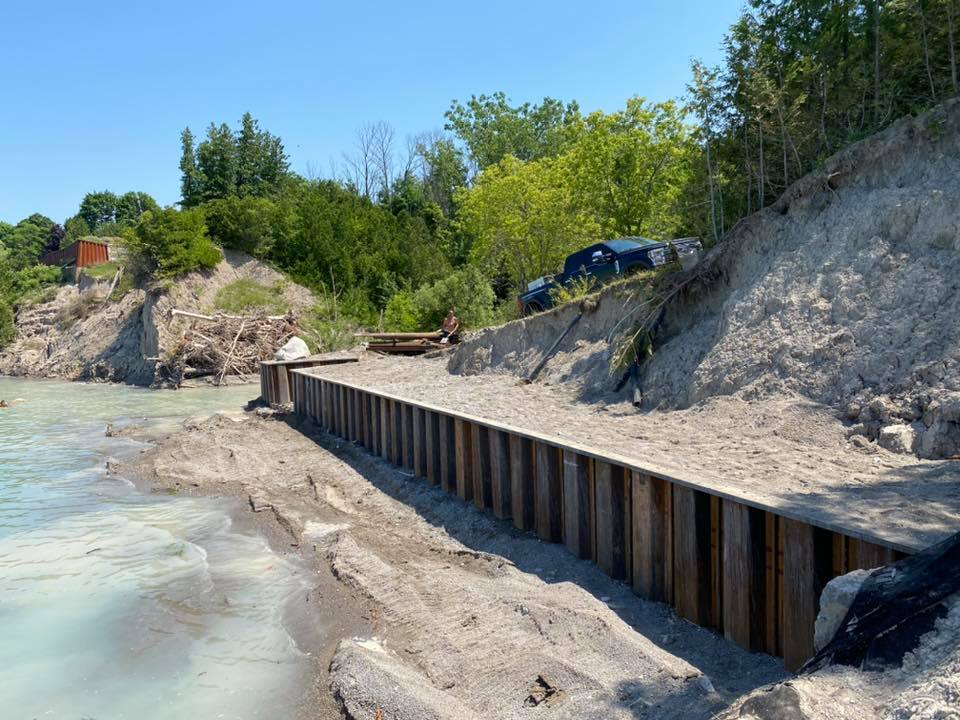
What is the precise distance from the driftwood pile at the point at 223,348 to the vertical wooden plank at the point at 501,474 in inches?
937

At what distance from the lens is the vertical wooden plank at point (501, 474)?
8938mm

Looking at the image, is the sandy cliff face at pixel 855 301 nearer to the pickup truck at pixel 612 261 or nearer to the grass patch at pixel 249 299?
the pickup truck at pixel 612 261

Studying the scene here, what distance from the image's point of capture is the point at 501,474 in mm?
9000

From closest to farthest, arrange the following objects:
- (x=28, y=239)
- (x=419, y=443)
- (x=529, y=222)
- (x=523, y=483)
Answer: (x=523, y=483)
(x=419, y=443)
(x=529, y=222)
(x=28, y=239)

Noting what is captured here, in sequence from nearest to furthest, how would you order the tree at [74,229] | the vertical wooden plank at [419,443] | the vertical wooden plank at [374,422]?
the vertical wooden plank at [419,443]
the vertical wooden plank at [374,422]
the tree at [74,229]

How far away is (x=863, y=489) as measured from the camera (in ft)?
20.2

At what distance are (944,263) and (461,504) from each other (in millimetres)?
6389

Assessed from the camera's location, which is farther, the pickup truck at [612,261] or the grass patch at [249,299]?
the grass patch at [249,299]

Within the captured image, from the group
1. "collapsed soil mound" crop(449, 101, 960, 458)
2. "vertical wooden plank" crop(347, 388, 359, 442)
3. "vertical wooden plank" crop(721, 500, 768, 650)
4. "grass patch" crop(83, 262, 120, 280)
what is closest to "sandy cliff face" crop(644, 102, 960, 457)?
"collapsed soil mound" crop(449, 101, 960, 458)

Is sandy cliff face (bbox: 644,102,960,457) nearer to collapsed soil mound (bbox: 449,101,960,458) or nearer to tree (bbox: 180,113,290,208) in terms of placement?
collapsed soil mound (bbox: 449,101,960,458)

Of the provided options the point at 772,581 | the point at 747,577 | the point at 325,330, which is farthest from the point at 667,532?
the point at 325,330

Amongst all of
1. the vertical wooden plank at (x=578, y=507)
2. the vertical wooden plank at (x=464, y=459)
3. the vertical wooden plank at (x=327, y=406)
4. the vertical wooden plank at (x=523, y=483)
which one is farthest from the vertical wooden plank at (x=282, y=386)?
the vertical wooden plank at (x=578, y=507)

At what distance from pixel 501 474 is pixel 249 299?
3339 centimetres

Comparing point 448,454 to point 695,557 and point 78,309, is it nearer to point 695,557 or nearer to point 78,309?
point 695,557
